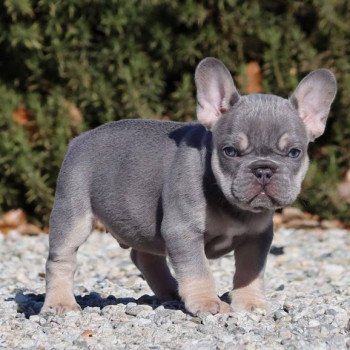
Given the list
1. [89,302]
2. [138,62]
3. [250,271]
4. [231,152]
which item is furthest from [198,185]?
[138,62]

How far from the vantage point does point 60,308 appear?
620cm

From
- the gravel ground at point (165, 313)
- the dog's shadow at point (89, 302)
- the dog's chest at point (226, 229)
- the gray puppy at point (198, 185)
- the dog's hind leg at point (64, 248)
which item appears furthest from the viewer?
the dog's shadow at point (89, 302)

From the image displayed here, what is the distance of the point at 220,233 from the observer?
5902 mm

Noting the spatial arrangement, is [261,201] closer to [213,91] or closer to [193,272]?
[193,272]

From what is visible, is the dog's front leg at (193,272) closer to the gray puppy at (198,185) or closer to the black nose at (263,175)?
the gray puppy at (198,185)

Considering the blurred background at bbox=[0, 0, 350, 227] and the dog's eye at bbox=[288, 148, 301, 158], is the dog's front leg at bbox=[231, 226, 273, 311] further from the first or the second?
the blurred background at bbox=[0, 0, 350, 227]

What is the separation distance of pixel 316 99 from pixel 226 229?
1006mm

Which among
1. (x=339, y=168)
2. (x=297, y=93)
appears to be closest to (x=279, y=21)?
(x=339, y=168)

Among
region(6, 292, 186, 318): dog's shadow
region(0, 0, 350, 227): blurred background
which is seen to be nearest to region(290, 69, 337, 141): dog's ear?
region(6, 292, 186, 318): dog's shadow

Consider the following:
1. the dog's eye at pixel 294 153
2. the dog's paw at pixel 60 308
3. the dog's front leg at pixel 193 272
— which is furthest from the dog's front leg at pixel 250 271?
the dog's paw at pixel 60 308

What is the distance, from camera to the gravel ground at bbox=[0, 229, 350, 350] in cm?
532

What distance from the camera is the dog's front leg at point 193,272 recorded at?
5789 mm

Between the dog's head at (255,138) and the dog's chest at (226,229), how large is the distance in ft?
0.62

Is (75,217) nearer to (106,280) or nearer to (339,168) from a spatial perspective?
(106,280)
